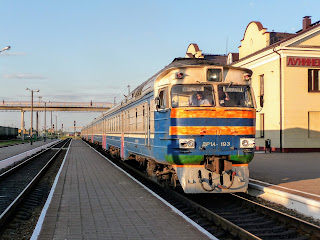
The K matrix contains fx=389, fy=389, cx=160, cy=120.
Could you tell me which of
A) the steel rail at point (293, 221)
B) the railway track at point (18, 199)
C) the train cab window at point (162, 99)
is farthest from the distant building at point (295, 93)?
the steel rail at point (293, 221)

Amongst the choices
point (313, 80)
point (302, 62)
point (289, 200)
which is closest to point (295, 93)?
point (313, 80)

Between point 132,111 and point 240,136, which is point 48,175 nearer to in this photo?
point 132,111

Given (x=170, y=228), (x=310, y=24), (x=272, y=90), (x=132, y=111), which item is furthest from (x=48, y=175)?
(x=310, y=24)

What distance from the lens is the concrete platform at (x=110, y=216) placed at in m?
6.48

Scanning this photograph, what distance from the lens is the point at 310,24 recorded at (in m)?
A: 32.7

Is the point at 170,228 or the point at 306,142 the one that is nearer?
the point at 170,228

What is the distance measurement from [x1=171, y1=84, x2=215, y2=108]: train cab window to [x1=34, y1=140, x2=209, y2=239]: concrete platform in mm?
2498

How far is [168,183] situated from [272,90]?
20541 millimetres

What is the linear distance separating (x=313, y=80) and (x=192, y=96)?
22.3 m

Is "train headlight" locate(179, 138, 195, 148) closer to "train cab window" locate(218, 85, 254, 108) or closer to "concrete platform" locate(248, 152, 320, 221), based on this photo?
"train cab window" locate(218, 85, 254, 108)

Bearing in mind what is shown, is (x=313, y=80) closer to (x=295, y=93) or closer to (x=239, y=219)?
(x=295, y=93)

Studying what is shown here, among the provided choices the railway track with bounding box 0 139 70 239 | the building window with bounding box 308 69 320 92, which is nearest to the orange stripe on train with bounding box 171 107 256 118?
the railway track with bounding box 0 139 70 239

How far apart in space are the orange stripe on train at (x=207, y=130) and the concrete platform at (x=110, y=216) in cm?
178

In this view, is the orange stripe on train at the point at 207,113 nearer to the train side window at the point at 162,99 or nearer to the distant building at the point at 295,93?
the train side window at the point at 162,99
